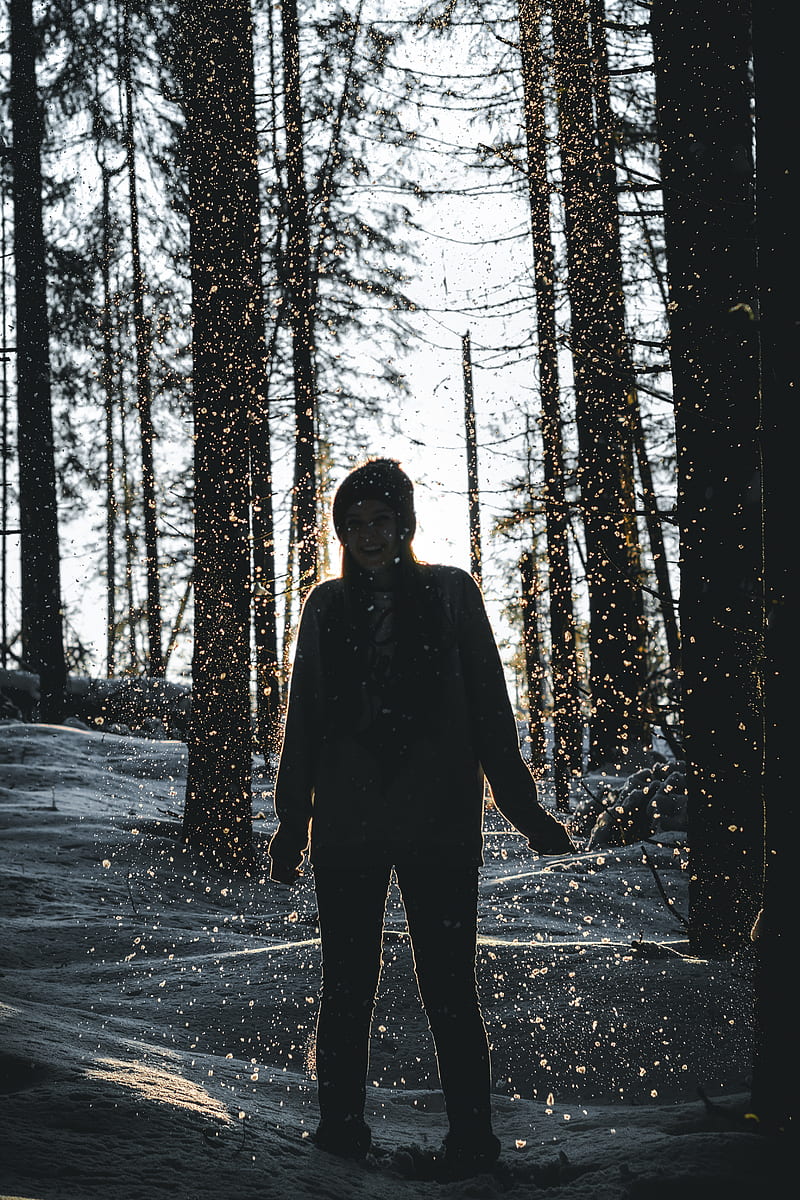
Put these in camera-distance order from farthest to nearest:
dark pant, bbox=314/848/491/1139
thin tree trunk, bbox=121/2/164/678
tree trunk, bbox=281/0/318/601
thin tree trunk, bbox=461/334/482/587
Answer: thin tree trunk, bbox=461/334/482/587 < thin tree trunk, bbox=121/2/164/678 < tree trunk, bbox=281/0/318/601 < dark pant, bbox=314/848/491/1139

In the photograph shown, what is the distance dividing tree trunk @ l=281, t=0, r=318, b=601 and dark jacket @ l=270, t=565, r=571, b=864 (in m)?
10.4

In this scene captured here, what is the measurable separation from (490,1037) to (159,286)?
1357cm

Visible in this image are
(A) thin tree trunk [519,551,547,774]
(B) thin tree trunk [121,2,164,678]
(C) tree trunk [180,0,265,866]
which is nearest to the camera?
(C) tree trunk [180,0,265,866]

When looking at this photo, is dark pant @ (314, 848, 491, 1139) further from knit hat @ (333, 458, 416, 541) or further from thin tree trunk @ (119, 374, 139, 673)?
thin tree trunk @ (119, 374, 139, 673)

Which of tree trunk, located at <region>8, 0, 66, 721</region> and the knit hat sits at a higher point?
tree trunk, located at <region>8, 0, 66, 721</region>

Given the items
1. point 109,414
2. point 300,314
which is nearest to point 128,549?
point 109,414

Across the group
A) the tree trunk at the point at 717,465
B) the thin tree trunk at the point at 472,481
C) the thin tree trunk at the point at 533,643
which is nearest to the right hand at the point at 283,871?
the tree trunk at the point at 717,465

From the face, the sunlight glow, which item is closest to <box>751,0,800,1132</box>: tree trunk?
the face

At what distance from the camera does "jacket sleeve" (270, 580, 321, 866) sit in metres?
2.89

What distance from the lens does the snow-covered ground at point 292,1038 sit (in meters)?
2.52

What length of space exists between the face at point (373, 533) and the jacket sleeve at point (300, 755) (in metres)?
0.22

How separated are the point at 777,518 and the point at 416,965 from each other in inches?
65.7

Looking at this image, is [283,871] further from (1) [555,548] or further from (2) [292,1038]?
(1) [555,548]

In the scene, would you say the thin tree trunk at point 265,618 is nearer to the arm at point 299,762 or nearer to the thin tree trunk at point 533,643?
the thin tree trunk at point 533,643
